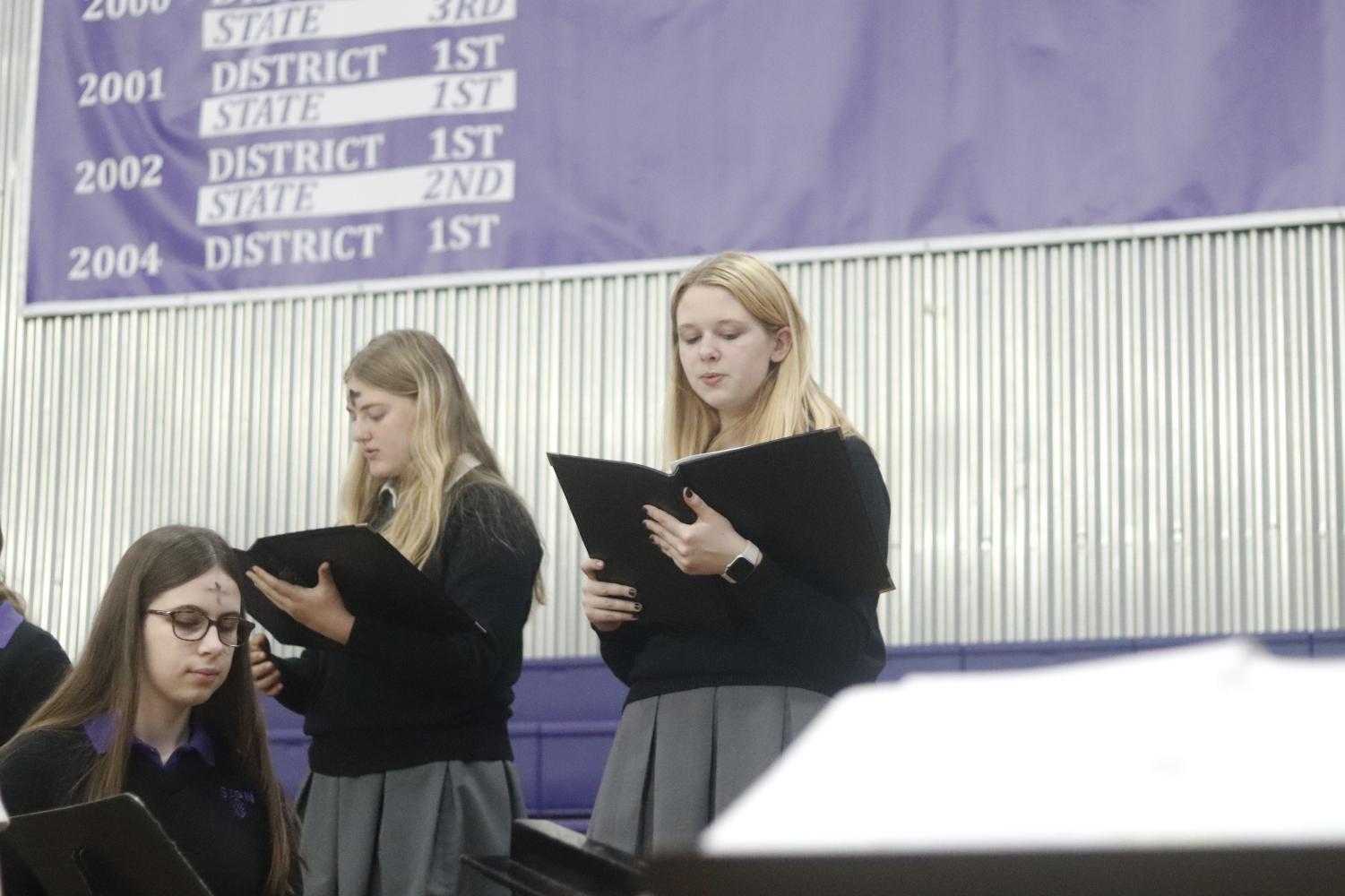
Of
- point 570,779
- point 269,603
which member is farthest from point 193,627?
point 570,779

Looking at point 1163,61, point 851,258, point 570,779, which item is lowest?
point 570,779

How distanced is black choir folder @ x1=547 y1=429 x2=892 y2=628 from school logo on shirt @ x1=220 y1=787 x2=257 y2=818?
0.70 metres

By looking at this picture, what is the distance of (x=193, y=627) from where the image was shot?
8.98 feet

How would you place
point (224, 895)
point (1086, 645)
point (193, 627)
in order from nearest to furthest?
point (224, 895), point (193, 627), point (1086, 645)

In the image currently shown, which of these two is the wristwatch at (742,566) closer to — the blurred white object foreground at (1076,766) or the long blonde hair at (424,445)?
the long blonde hair at (424,445)

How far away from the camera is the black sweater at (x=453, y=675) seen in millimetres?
2820

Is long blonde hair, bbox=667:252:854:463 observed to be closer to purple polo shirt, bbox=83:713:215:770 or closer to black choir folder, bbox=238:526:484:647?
black choir folder, bbox=238:526:484:647

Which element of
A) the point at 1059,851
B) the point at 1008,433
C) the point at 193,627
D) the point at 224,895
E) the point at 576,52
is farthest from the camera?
the point at 576,52

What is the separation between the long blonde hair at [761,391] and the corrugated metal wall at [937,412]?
2.41m

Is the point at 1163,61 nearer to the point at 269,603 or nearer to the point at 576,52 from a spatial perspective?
the point at 576,52

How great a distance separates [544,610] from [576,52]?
1.72 meters

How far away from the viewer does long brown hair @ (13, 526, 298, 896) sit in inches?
102

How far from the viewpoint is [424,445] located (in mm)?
3057

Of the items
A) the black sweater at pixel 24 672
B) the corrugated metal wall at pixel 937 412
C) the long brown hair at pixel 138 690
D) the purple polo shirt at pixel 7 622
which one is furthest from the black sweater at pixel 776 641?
the corrugated metal wall at pixel 937 412
